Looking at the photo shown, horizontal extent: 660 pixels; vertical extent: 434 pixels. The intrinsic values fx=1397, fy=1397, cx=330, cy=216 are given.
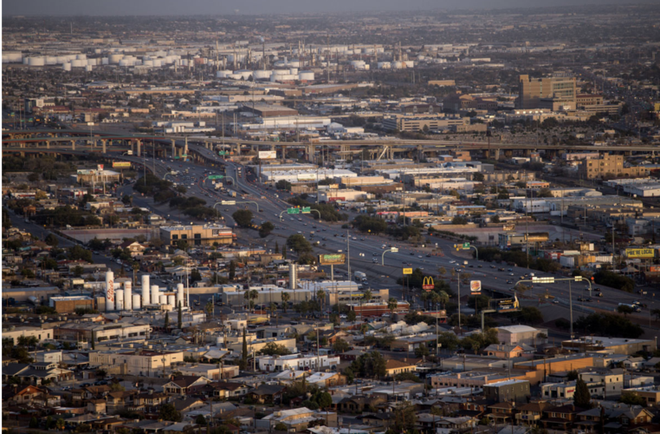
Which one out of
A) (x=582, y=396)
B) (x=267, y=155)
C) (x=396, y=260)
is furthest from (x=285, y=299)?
(x=267, y=155)

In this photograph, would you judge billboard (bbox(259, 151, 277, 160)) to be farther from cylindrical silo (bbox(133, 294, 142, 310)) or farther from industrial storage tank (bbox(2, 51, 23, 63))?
industrial storage tank (bbox(2, 51, 23, 63))

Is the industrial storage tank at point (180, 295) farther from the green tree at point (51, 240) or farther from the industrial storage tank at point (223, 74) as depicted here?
the industrial storage tank at point (223, 74)

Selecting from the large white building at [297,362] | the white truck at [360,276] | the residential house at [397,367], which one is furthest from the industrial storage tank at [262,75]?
the residential house at [397,367]

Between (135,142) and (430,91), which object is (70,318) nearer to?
(135,142)

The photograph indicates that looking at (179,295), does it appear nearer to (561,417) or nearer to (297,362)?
(297,362)

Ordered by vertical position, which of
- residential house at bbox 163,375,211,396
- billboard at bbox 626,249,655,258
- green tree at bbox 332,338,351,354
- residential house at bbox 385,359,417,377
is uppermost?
residential house at bbox 163,375,211,396

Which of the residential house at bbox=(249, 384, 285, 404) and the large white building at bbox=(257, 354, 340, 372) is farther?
the large white building at bbox=(257, 354, 340, 372)

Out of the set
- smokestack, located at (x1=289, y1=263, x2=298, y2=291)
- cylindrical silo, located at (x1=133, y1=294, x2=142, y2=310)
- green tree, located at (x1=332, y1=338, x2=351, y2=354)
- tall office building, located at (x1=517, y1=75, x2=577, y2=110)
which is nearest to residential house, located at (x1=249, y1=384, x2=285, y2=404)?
green tree, located at (x1=332, y1=338, x2=351, y2=354)
